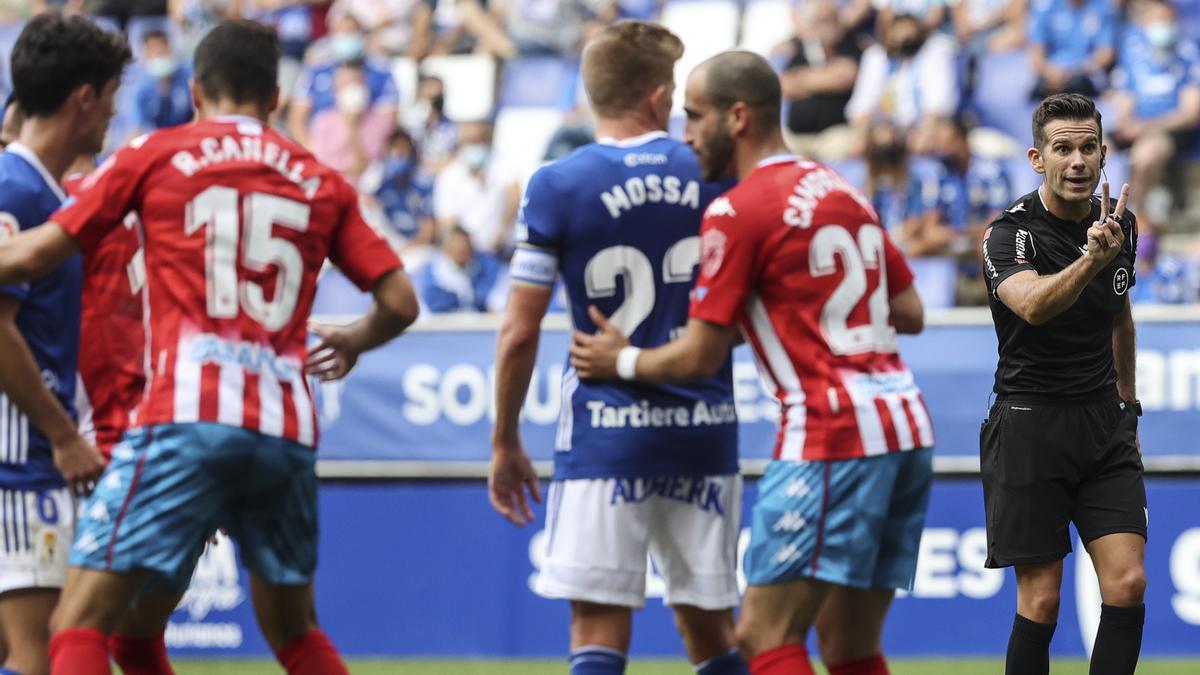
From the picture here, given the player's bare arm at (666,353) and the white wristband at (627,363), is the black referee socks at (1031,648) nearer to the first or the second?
the player's bare arm at (666,353)

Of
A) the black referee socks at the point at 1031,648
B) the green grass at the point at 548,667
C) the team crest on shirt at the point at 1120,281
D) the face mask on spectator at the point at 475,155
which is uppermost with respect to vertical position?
the face mask on spectator at the point at 475,155

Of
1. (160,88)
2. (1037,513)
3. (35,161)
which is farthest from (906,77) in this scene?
(35,161)

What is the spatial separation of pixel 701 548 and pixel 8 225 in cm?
233

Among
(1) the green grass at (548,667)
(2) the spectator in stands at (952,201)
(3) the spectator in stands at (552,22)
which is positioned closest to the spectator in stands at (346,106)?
(3) the spectator in stands at (552,22)

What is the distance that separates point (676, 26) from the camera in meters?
15.3

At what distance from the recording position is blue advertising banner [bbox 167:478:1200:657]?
30.6 ft

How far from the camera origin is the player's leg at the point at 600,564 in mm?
5195

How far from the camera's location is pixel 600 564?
5.20 meters

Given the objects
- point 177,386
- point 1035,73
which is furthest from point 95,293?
point 1035,73

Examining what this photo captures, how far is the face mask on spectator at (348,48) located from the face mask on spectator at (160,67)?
1.46 meters

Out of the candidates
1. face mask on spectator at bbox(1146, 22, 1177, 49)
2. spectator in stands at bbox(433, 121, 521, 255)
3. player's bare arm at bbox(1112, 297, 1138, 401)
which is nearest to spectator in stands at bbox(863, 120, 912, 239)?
face mask on spectator at bbox(1146, 22, 1177, 49)

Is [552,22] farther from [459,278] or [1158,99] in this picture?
[1158,99]

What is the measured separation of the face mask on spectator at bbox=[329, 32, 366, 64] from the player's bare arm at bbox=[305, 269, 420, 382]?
1031 cm

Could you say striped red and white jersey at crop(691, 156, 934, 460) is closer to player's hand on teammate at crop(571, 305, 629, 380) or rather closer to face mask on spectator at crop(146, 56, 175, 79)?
player's hand on teammate at crop(571, 305, 629, 380)
